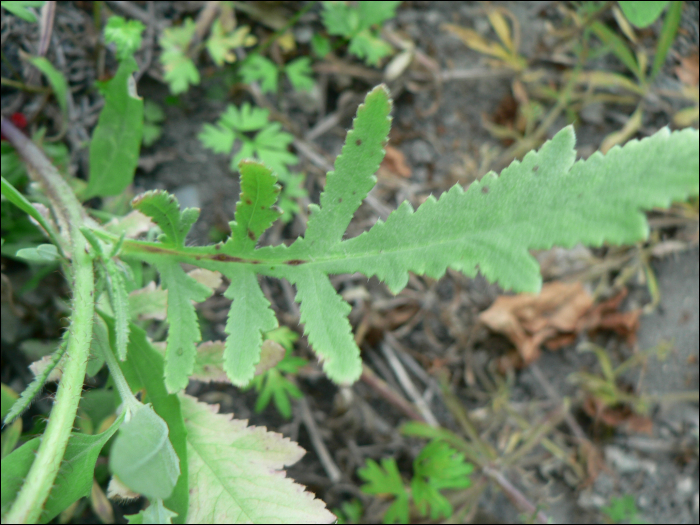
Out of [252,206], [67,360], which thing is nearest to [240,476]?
[67,360]

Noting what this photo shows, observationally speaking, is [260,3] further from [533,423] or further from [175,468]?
[533,423]

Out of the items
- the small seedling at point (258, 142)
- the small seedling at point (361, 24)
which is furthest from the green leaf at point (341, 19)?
the small seedling at point (258, 142)

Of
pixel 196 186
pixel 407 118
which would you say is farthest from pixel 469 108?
pixel 196 186

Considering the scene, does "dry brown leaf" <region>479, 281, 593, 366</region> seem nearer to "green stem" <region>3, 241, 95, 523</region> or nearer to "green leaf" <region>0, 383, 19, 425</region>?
"green stem" <region>3, 241, 95, 523</region>

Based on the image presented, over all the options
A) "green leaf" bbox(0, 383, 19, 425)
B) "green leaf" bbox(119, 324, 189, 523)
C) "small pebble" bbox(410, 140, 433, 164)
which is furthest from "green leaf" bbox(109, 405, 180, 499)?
"small pebble" bbox(410, 140, 433, 164)

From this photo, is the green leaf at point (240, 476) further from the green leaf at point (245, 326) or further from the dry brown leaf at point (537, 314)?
the dry brown leaf at point (537, 314)

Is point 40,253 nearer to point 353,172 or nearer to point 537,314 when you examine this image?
point 353,172
